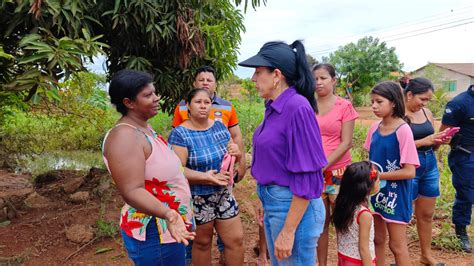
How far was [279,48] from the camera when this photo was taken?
178 centimetres

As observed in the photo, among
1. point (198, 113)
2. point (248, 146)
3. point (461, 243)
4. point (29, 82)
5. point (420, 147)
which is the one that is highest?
point (29, 82)

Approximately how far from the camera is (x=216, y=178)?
240 centimetres

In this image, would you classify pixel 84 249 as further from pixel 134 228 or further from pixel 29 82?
pixel 134 228

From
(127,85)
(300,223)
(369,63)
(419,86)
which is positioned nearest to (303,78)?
(300,223)

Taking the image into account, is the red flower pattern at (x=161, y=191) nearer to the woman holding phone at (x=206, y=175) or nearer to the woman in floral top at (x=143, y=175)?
the woman in floral top at (x=143, y=175)

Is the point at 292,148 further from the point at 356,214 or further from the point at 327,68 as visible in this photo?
the point at 327,68

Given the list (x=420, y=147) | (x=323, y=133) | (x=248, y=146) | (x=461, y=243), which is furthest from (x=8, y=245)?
(x=248, y=146)

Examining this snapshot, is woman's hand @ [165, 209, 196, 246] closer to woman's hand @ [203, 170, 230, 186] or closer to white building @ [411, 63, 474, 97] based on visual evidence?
woman's hand @ [203, 170, 230, 186]

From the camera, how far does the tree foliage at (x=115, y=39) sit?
2.59m

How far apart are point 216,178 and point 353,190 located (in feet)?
2.75

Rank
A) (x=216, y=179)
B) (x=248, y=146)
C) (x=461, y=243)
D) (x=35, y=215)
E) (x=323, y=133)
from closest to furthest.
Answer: (x=216, y=179), (x=323, y=133), (x=461, y=243), (x=35, y=215), (x=248, y=146)

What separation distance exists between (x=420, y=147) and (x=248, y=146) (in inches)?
202

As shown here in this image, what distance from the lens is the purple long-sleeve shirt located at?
1656mm

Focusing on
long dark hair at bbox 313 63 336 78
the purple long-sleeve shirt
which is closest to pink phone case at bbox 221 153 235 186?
the purple long-sleeve shirt
